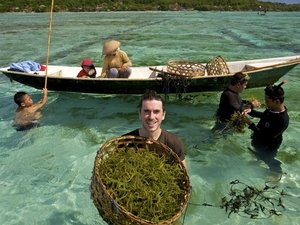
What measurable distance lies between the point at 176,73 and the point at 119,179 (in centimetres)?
699

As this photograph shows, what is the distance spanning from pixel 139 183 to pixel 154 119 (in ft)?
2.44

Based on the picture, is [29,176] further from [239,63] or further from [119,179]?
[239,63]

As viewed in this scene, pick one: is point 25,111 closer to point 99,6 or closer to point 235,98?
point 235,98

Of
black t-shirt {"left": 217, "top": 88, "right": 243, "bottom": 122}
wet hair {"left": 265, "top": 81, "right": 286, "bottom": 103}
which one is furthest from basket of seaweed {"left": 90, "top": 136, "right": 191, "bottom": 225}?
black t-shirt {"left": 217, "top": 88, "right": 243, "bottom": 122}

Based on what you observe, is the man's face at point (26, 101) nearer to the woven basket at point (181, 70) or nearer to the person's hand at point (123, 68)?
the person's hand at point (123, 68)

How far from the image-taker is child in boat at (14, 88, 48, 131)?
830cm

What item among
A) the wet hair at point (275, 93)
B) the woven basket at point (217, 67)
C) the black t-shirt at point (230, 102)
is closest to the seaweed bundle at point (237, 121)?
the black t-shirt at point (230, 102)

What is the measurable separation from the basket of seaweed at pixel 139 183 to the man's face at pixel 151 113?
0.65ft

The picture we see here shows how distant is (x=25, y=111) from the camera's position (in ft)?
28.0

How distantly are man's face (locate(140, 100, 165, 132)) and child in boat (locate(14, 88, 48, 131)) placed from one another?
5.19 meters

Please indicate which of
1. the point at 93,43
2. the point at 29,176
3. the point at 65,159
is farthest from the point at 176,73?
the point at 93,43

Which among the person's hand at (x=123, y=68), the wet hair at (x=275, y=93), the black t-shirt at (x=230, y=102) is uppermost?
the wet hair at (x=275, y=93)

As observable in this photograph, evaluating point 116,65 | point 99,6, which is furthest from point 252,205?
point 99,6

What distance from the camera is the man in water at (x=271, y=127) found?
5652 millimetres
